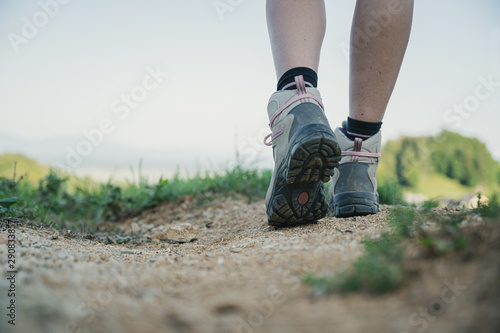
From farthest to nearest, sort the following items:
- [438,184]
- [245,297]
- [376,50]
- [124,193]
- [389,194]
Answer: [438,184] < [124,193] < [389,194] < [376,50] < [245,297]

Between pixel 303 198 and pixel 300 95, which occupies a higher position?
pixel 300 95

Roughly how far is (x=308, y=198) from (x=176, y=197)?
2022 millimetres

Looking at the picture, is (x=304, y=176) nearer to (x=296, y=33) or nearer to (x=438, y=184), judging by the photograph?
(x=296, y=33)

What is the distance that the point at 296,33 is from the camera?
6.13 ft

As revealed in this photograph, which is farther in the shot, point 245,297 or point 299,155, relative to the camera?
point 299,155

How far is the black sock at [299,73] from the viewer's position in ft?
6.19

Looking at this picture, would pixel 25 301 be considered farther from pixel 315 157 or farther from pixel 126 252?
pixel 315 157

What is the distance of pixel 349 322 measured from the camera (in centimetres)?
80

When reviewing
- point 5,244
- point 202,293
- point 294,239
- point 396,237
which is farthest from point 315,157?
point 5,244

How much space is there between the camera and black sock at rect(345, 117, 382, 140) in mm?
2168

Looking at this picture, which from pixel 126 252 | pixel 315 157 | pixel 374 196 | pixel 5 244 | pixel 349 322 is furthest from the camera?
pixel 374 196

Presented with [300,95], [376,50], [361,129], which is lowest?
[361,129]

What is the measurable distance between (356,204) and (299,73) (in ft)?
2.57

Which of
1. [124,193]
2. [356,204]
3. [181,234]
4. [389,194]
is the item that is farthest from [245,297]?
[124,193]
